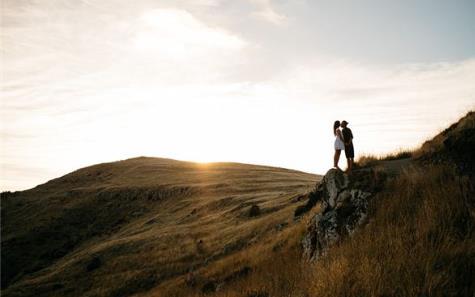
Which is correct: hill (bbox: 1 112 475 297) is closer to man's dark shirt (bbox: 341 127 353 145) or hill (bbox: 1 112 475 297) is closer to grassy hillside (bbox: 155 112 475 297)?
grassy hillside (bbox: 155 112 475 297)

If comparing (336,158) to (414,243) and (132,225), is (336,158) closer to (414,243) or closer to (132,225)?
(414,243)

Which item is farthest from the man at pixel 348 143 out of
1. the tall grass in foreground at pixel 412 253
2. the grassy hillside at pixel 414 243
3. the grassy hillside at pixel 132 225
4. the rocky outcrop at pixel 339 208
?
the grassy hillside at pixel 132 225

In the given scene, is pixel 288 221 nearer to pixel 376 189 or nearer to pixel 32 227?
pixel 376 189

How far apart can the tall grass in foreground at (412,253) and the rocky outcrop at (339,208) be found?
1.05m

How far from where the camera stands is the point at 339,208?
1265 centimetres

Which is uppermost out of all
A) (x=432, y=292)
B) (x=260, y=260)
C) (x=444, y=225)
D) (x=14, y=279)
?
(x=444, y=225)

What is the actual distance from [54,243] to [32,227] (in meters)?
8.22

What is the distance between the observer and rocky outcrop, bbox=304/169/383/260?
11617mm

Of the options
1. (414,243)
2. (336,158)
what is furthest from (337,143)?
(414,243)

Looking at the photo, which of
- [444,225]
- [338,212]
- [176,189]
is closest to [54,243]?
[176,189]

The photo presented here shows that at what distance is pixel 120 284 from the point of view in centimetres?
2948

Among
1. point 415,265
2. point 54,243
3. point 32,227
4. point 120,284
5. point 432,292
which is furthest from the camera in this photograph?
point 32,227

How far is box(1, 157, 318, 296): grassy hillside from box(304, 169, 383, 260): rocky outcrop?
10.3 metres

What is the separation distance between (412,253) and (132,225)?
2022 inches
